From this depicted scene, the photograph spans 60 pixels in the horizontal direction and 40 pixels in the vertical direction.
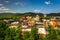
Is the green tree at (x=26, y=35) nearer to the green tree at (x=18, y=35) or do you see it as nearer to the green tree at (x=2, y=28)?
the green tree at (x=18, y=35)

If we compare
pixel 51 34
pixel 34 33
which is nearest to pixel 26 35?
pixel 34 33

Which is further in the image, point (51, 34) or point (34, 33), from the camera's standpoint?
point (34, 33)

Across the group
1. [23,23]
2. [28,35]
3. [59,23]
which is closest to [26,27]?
[23,23]

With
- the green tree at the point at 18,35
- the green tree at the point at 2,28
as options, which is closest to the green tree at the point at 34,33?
the green tree at the point at 18,35

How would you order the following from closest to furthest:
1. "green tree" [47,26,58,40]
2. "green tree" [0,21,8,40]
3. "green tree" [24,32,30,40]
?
"green tree" [47,26,58,40], "green tree" [24,32,30,40], "green tree" [0,21,8,40]

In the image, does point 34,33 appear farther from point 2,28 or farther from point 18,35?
point 2,28

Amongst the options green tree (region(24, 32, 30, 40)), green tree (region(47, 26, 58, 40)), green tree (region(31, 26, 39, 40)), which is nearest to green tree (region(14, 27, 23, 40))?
green tree (region(24, 32, 30, 40))

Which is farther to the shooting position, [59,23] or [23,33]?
[59,23]

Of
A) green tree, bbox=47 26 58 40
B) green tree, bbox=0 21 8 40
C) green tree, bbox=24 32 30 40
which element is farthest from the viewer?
green tree, bbox=0 21 8 40

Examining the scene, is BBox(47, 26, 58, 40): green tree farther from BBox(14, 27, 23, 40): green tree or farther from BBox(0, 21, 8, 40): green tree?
BBox(0, 21, 8, 40): green tree

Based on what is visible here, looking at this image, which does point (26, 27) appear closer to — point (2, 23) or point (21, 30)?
point (21, 30)

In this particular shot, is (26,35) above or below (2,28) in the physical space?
below
